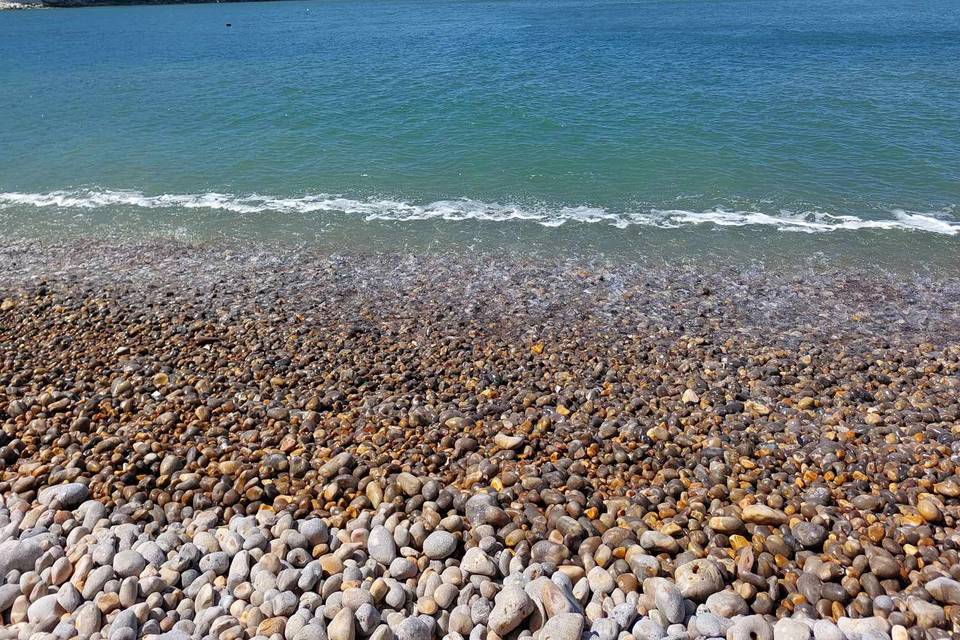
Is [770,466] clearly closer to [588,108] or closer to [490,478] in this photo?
[490,478]

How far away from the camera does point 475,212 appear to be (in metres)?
21.4

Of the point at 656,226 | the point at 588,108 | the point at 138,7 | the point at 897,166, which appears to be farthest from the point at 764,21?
the point at 138,7

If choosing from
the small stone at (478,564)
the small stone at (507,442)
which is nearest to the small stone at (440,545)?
the small stone at (478,564)

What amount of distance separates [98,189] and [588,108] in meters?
22.6

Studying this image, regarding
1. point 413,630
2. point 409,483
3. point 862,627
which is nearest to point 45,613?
point 413,630

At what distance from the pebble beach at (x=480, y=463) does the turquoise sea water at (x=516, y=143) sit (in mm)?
5583

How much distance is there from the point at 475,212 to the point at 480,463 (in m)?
13.3

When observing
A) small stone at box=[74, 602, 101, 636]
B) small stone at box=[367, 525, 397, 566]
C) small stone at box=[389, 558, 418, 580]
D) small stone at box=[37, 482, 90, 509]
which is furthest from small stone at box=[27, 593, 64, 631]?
small stone at box=[389, 558, 418, 580]

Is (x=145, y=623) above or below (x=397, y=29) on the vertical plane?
below

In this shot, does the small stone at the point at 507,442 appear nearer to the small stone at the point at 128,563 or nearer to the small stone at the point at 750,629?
the small stone at the point at 750,629

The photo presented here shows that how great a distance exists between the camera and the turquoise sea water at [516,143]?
20.4m

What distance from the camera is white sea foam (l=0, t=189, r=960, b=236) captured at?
1972 centimetres

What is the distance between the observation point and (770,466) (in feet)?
30.3

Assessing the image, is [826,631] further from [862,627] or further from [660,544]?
[660,544]
